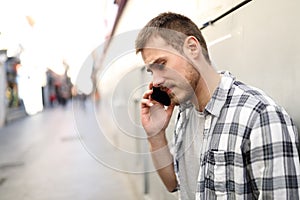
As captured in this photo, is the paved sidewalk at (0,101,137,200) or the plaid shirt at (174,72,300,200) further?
A: the paved sidewalk at (0,101,137,200)

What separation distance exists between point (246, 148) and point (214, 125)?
5.4 inches

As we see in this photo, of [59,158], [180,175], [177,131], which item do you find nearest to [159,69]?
[177,131]

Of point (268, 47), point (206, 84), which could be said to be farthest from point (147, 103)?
point (268, 47)

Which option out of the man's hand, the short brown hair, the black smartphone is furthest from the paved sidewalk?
the short brown hair

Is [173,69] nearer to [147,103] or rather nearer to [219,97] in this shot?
[219,97]

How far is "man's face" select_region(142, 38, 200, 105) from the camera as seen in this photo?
97cm

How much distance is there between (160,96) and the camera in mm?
1155

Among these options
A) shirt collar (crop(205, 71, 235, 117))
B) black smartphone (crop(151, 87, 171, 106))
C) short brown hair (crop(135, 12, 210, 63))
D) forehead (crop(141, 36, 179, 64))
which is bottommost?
black smartphone (crop(151, 87, 171, 106))

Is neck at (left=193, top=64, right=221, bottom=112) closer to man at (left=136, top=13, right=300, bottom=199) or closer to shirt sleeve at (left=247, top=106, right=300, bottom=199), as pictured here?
man at (left=136, top=13, right=300, bottom=199)

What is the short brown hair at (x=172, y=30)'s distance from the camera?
967 millimetres

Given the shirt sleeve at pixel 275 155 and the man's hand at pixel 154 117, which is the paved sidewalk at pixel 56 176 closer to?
the man's hand at pixel 154 117

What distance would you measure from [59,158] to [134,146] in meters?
2.57

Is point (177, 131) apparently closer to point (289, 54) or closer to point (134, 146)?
point (289, 54)

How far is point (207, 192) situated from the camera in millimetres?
897
